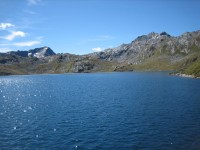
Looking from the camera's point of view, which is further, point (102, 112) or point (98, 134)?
point (102, 112)

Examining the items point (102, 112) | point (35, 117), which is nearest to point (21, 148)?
point (35, 117)

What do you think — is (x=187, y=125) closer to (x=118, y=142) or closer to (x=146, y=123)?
(x=146, y=123)

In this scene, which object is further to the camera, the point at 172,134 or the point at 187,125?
the point at 187,125

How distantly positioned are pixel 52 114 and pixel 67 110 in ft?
26.0

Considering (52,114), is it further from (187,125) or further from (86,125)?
(187,125)

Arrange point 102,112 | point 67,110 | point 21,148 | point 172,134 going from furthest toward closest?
point 67,110 → point 102,112 → point 172,134 → point 21,148

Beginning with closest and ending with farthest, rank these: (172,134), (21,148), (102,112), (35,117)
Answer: (21,148)
(172,134)
(35,117)
(102,112)

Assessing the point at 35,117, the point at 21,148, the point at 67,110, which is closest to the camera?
the point at 21,148

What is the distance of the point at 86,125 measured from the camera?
2633 inches

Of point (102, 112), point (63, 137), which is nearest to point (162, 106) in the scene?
point (102, 112)

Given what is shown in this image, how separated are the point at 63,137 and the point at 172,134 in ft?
76.5

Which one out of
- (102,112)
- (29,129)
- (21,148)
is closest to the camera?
(21,148)

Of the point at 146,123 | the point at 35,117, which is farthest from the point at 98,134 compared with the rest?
the point at 35,117

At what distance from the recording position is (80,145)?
5156 centimetres
